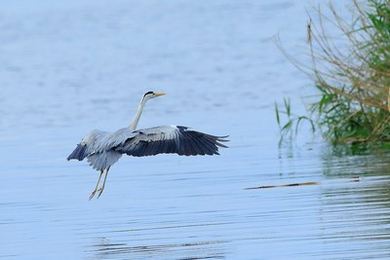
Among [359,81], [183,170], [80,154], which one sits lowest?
[183,170]

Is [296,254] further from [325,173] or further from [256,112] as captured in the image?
[256,112]

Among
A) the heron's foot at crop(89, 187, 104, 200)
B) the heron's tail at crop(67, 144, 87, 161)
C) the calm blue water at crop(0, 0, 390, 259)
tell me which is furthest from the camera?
the heron's tail at crop(67, 144, 87, 161)

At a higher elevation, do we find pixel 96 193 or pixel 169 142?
pixel 169 142

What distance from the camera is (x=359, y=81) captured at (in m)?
14.6

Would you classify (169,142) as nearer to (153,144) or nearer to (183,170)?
(153,144)

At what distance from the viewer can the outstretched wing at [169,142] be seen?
1266 centimetres

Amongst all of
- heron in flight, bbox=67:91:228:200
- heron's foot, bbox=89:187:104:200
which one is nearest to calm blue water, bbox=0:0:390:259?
heron's foot, bbox=89:187:104:200

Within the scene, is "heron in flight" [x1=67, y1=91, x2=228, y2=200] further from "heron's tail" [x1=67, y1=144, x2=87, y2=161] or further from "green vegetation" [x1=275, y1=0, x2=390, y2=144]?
"green vegetation" [x1=275, y1=0, x2=390, y2=144]

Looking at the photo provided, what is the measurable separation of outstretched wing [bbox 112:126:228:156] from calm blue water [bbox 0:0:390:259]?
40 cm

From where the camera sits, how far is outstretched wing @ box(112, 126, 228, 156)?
12664 millimetres

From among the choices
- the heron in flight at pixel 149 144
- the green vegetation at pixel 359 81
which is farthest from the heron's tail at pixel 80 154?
the green vegetation at pixel 359 81

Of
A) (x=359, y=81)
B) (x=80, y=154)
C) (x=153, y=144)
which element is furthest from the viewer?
(x=359, y=81)

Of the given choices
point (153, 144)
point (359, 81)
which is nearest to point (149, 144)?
point (153, 144)

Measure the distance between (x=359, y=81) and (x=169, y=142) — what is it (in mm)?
2620
